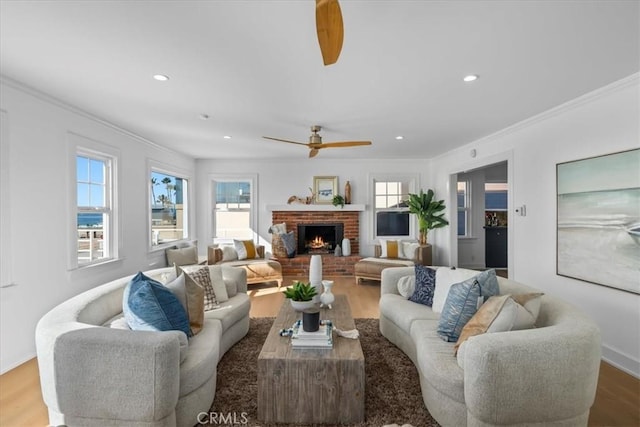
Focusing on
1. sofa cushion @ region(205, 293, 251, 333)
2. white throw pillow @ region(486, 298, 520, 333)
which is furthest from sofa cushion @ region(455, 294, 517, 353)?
sofa cushion @ region(205, 293, 251, 333)

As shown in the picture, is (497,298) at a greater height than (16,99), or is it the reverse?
(16,99)

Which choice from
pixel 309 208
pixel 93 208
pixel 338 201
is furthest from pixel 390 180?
pixel 93 208

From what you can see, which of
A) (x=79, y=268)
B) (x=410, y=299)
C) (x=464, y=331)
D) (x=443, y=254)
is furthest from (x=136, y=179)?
(x=443, y=254)

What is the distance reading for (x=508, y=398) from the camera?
61.5 inches

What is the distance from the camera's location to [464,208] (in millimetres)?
6941

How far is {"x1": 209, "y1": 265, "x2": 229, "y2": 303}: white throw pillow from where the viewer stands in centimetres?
304

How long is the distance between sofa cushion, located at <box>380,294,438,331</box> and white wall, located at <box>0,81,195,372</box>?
3360 mm

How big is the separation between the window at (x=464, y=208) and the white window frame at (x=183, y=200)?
602cm

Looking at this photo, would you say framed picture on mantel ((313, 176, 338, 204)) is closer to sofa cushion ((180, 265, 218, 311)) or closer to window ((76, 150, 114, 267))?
window ((76, 150, 114, 267))

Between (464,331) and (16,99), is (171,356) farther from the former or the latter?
(16,99)

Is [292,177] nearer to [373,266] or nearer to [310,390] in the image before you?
[373,266]

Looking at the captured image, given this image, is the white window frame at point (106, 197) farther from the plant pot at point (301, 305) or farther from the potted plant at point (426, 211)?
the potted plant at point (426, 211)

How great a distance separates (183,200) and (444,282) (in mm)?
5370

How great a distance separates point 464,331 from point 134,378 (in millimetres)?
1975
